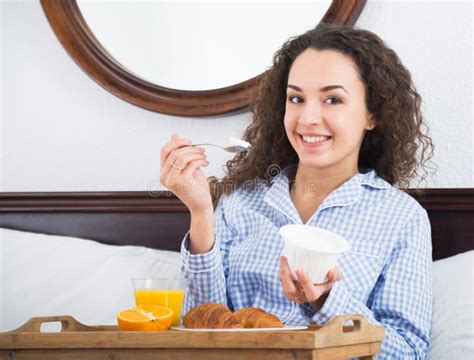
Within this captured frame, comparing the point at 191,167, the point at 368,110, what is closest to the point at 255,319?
the point at 191,167

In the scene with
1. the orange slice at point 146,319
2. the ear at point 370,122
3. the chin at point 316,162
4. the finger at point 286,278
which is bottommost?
the orange slice at point 146,319

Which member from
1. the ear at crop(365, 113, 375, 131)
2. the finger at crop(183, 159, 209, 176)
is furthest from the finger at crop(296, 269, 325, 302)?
the ear at crop(365, 113, 375, 131)

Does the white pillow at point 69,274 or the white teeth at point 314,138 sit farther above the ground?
the white teeth at point 314,138

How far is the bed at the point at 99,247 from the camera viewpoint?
167cm

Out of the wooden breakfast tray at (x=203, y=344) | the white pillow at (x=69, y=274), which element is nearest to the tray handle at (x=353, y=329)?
the wooden breakfast tray at (x=203, y=344)

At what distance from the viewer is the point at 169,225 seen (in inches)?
74.2

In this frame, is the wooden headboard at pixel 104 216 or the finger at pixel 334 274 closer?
the finger at pixel 334 274

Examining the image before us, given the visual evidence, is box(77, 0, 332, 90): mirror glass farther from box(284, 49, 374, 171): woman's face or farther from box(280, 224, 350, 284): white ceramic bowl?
box(280, 224, 350, 284): white ceramic bowl

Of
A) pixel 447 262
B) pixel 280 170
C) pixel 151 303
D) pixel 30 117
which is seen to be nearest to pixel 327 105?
pixel 280 170

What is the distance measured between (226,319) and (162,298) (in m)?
0.16

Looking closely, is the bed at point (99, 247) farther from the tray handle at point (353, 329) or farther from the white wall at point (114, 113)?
the tray handle at point (353, 329)

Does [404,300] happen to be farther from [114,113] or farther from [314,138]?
[114,113]

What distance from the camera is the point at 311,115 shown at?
4.93ft

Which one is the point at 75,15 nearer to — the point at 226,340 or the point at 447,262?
the point at 447,262
